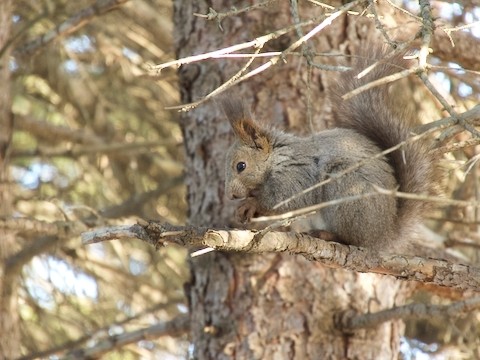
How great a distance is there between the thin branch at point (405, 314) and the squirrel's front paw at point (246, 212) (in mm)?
589

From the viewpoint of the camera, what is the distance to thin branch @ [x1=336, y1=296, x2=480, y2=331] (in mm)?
2656

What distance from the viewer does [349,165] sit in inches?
98.0

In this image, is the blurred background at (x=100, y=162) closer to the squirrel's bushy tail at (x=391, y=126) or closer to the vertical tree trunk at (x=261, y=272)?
the vertical tree trunk at (x=261, y=272)

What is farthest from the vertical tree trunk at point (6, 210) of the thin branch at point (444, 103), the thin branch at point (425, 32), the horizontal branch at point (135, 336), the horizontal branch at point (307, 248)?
the thin branch at point (444, 103)

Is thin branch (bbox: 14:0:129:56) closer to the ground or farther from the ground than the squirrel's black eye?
farther from the ground

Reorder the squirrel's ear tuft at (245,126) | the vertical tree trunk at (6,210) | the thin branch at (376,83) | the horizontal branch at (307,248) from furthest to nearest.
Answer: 1. the vertical tree trunk at (6,210)
2. the squirrel's ear tuft at (245,126)
3. the horizontal branch at (307,248)
4. the thin branch at (376,83)

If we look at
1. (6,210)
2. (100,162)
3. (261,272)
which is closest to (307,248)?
(261,272)

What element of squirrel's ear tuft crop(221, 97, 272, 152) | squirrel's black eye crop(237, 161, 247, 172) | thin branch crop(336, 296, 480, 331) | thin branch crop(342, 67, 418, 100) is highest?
squirrel's ear tuft crop(221, 97, 272, 152)

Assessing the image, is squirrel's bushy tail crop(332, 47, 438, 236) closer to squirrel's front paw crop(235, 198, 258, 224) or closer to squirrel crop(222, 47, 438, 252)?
squirrel crop(222, 47, 438, 252)

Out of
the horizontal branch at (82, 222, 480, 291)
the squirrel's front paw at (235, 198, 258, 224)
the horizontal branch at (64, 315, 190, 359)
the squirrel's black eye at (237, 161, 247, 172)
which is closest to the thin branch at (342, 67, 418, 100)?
the horizontal branch at (82, 222, 480, 291)

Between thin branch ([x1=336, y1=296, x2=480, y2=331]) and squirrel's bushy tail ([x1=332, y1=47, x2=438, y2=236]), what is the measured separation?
13.1 inches

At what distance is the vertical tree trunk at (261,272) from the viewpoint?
2982mm

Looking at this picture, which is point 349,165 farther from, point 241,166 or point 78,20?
point 78,20

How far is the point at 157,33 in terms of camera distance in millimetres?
4391
